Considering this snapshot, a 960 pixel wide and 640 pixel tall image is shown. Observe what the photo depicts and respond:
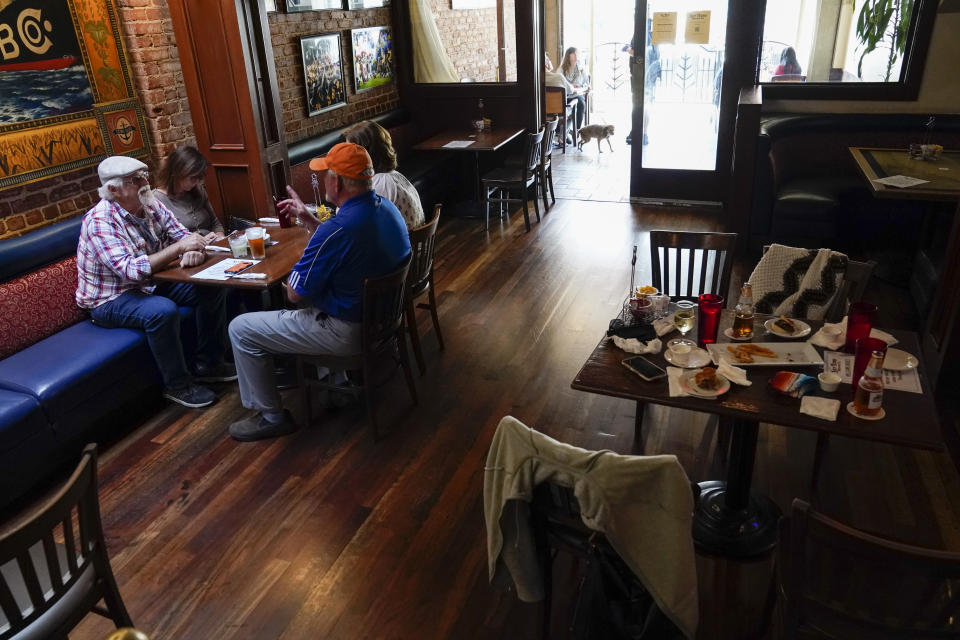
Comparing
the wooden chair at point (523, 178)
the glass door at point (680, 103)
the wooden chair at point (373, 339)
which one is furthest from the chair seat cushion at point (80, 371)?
the glass door at point (680, 103)

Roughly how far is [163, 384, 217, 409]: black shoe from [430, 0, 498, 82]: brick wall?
16.7 feet

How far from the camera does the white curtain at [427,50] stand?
23.1ft

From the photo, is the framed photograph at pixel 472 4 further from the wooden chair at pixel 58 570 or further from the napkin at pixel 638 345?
the wooden chair at pixel 58 570

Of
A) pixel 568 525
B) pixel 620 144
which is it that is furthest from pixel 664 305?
pixel 620 144

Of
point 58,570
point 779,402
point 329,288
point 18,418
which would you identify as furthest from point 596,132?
point 58,570

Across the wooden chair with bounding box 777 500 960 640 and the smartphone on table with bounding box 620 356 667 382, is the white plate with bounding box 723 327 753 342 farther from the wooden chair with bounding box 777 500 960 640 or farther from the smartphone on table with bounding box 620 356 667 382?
the wooden chair with bounding box 777 500 960 640

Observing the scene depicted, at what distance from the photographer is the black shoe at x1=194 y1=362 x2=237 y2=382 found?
404 cm

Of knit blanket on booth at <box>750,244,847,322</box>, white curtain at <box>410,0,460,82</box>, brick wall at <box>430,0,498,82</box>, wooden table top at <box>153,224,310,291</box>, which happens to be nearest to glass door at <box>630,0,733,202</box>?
white curtain at <box>410,0,460,82</box>

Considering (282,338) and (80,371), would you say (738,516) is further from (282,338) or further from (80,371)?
(80,371)

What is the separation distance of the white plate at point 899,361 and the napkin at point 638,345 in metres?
0.71

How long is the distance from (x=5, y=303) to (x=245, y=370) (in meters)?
1.22

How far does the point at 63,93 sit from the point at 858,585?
429cm

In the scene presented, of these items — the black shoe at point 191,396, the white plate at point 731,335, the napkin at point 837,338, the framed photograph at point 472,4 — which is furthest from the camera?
the framed photograph at point 472,4

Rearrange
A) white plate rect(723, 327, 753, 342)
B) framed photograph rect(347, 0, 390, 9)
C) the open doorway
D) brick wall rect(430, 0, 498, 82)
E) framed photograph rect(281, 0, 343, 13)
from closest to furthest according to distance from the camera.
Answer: white plate rect(723, 327, 753, 342), framed photograph rect(281, 0, 343, 13), framed photograph rect(347, 0, 390, 9), brick wall rect(430, 0, 498, 82), the open doorway
